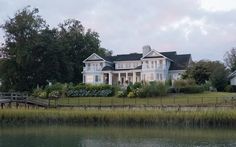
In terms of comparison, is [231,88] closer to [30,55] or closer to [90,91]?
[90,91]

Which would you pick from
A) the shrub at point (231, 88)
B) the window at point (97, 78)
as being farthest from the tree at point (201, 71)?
the window at point (97, 78)

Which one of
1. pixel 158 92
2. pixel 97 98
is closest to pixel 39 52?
pixel 97 98

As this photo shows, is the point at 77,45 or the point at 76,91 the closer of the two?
the point at 76,91

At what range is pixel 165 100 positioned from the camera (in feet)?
195

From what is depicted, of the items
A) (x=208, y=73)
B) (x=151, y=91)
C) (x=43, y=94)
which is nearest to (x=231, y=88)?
(x=208, y=73)

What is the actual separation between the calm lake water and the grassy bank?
178cm

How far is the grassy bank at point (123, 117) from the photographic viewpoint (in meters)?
40.9

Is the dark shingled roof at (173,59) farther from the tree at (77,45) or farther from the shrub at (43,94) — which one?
the shrub at (43,94)

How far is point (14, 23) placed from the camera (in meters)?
82.4

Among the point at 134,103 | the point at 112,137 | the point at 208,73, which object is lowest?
the point at 112,137

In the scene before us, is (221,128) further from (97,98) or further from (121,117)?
(97,98)

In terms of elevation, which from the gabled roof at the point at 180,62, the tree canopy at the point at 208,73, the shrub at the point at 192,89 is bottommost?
the shrub at the point at 192,89

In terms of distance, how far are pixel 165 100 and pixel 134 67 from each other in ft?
108

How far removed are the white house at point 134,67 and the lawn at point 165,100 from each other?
67.6 ft
